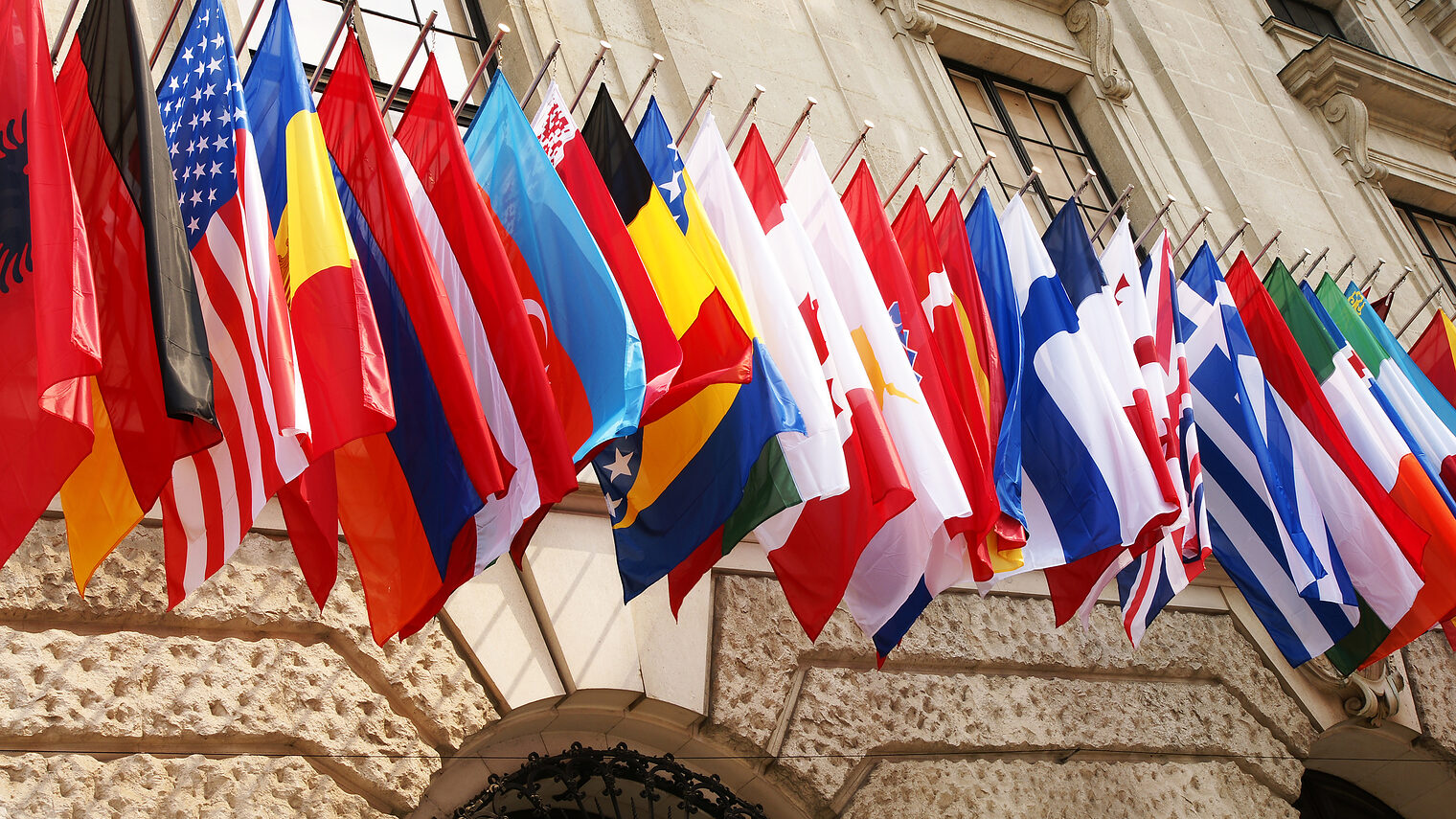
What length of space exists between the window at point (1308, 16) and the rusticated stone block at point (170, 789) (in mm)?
13061

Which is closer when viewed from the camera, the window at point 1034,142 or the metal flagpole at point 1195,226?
the metal flagpole at point 1195,226

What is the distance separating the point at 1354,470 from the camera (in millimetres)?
7102

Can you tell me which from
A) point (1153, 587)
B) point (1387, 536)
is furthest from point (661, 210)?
point (1387, 536)

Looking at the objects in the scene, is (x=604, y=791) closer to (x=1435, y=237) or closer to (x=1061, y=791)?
(x=1061, y=791)

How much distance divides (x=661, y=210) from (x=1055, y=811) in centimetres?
336

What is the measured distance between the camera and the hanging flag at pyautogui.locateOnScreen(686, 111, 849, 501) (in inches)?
205

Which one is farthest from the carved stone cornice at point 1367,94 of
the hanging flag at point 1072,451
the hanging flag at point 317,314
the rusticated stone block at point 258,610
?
the hanging flag at point 317,314

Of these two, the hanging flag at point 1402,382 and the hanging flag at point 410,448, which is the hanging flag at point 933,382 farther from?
the hanging flag at point 1402,382

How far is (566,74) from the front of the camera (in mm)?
8000

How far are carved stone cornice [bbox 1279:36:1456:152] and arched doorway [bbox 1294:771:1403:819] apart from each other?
6345mm

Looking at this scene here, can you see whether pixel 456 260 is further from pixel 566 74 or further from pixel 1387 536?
pixel 1387 536

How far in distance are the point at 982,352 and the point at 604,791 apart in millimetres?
2574

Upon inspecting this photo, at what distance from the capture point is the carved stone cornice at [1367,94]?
12969mm

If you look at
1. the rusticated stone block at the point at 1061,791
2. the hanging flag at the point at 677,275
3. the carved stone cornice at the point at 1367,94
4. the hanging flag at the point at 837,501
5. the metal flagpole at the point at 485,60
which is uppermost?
the carved stone cornice at the point at 1367,94
